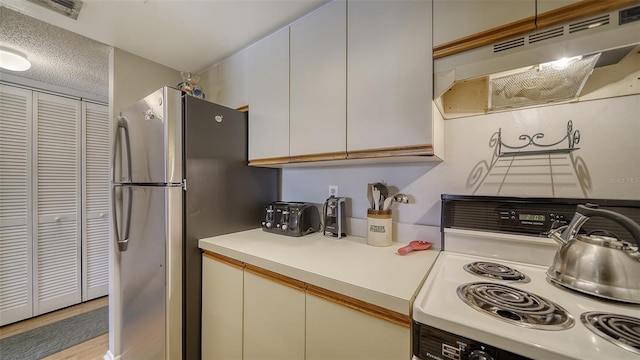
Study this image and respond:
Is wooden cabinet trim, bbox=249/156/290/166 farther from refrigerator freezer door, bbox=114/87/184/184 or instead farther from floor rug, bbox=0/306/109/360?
floor rug, bbox=0/306/109/360

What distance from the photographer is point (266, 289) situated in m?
1.04

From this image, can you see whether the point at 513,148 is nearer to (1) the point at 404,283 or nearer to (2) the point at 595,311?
(2) the point at 595,311

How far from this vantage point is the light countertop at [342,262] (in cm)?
74

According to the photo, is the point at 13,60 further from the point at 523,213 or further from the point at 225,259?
the point at 523,213

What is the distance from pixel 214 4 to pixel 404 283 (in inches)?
66.9

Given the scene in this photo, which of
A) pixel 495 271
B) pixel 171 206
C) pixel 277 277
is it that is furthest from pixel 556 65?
pixel 171 206

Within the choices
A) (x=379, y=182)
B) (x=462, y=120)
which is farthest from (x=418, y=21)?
(x=379, y=182)

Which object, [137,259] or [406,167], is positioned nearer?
[406,167]

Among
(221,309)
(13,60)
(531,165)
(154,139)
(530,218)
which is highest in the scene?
(13,60)

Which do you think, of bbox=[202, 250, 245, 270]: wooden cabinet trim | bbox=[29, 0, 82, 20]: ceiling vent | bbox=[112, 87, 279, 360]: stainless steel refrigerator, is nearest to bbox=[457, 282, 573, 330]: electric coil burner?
bbox=[202, 250, 245, 270]: wooden cabinet trim

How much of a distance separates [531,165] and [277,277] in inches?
48.9

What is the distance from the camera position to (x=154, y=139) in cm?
131

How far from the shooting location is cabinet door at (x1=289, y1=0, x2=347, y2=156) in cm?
118

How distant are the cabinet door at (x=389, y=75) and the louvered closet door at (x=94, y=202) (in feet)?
9.98
